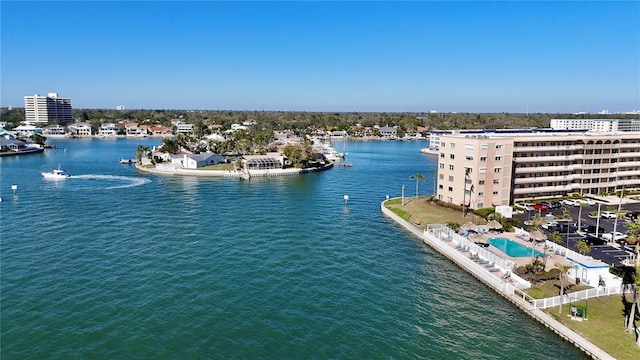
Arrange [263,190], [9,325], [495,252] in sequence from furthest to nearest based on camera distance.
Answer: [263,190], [495,252], [9,325]

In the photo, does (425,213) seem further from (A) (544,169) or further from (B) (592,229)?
(A) (544,169)

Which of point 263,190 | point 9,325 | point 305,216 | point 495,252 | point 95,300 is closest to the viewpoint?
point 9,325

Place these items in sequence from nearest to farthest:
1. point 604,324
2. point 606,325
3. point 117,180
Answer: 1. point 606,325
2. point 604,324
3. point 117,180

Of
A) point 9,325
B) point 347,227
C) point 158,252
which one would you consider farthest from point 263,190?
point 9,325

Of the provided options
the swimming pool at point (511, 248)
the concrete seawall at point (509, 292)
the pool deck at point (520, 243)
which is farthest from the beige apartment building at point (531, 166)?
the swimming pool at point (511, 248)

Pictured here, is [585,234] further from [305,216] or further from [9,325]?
[9,325]

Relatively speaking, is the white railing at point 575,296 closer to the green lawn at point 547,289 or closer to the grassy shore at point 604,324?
the grassy shore at point 604,324

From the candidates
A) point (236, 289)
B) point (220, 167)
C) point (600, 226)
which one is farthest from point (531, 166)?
point (220, 167)

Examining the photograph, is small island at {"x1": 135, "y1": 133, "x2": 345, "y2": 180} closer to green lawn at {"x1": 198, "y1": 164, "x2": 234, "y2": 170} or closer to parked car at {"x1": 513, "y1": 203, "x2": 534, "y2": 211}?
green lawn at {"x1": 198, "y1": 164, "x2": 234, "y2": 170}
